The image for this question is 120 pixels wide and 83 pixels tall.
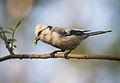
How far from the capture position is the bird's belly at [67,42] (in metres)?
2.75

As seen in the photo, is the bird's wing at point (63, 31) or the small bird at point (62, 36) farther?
the bird's wing at point (63, 31)

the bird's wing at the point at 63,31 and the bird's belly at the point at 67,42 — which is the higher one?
the bird's wing at the point at 63,31

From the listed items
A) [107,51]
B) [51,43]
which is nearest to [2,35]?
[51,43]

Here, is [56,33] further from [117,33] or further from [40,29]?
[117,33]

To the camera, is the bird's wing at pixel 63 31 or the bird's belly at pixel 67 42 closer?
the bird's belly at pixel 67 42

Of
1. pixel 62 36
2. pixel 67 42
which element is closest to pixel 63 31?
pixel 62 36

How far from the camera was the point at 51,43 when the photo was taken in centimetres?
281

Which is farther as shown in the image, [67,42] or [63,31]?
[63,31]

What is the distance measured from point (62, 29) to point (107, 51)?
557cm

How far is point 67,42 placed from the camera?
2783 millimetres

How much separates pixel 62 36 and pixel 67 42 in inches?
4.5

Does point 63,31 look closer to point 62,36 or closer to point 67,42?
point 62,36

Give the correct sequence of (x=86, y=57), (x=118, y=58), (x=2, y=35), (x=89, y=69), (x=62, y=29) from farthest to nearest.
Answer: (x=89, y=69) → (x=62, y=29) → (x=2, y=35) → (x=86, y=57) → (x=118, y=58)

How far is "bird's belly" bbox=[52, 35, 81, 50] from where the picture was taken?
108 inches
